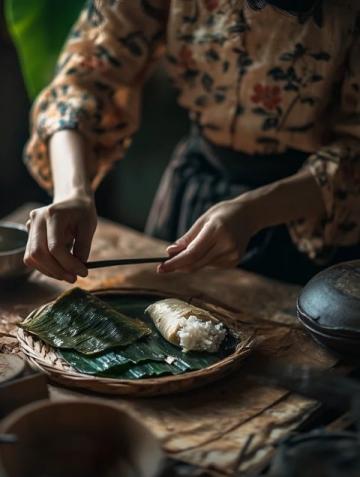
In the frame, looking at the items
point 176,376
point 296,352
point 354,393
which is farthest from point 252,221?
point 354,393

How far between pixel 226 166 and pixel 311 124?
31cm

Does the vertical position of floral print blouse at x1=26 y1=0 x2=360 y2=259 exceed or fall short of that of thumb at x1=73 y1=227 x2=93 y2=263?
it exceeds it

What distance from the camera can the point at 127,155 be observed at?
3559mm

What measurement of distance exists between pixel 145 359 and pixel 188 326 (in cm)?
12

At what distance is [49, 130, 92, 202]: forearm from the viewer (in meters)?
1.89

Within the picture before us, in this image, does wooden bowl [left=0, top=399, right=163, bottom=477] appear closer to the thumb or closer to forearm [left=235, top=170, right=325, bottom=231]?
the thumb

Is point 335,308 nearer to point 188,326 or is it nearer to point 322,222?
point 188,326

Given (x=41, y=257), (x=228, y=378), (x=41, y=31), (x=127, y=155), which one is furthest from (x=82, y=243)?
(x=127, y=155)

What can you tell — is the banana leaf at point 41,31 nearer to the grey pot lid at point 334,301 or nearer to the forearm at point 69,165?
the forearm at point 69,165

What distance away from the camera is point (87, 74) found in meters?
2.12

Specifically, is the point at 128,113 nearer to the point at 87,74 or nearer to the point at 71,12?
the point at 87,74

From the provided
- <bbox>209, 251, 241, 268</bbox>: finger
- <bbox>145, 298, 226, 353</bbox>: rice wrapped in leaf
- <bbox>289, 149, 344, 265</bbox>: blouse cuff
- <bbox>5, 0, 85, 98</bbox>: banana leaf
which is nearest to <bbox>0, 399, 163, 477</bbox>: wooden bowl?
<bbox>145, 298, 226, 353</bbox>: rice wrapped in leaf

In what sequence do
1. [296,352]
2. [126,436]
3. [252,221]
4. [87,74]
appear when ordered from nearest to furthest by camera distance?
[126,436], [296,352], [252,221], [87,74]

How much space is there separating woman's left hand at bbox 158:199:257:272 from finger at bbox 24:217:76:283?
0.22 m
